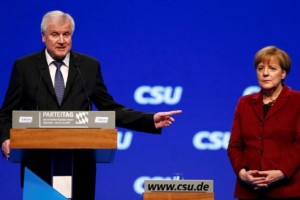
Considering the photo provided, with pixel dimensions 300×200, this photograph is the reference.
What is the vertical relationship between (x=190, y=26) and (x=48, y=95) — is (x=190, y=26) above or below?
above

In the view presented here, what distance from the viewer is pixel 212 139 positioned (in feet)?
15.1

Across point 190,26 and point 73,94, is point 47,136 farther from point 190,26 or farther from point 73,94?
point 190,26

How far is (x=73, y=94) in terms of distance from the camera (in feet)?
10.5

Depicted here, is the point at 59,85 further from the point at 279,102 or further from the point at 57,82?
the point at 279,102

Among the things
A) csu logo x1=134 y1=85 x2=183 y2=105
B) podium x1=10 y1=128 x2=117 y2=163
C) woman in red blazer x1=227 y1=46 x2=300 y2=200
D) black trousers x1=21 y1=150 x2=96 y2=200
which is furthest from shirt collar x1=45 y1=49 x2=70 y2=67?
csu logo x1=134 y1=85 x2=183 y2=105

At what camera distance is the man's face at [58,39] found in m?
3.28

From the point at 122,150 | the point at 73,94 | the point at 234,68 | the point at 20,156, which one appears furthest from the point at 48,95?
the point at 234,68

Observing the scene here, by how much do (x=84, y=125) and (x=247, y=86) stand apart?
2184mm

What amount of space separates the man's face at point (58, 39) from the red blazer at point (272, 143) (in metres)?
0.99

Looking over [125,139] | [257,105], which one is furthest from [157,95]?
[257,105]

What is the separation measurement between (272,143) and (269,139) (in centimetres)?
3

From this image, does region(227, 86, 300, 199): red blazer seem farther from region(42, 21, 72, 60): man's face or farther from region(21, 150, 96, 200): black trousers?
region(42, 21, 72, 60): man's face

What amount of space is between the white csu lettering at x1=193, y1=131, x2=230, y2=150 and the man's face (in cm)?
162

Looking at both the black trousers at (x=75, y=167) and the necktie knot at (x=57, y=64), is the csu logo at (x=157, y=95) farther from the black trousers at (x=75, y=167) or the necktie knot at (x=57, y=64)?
the black trousers at (x=75, y=167)
